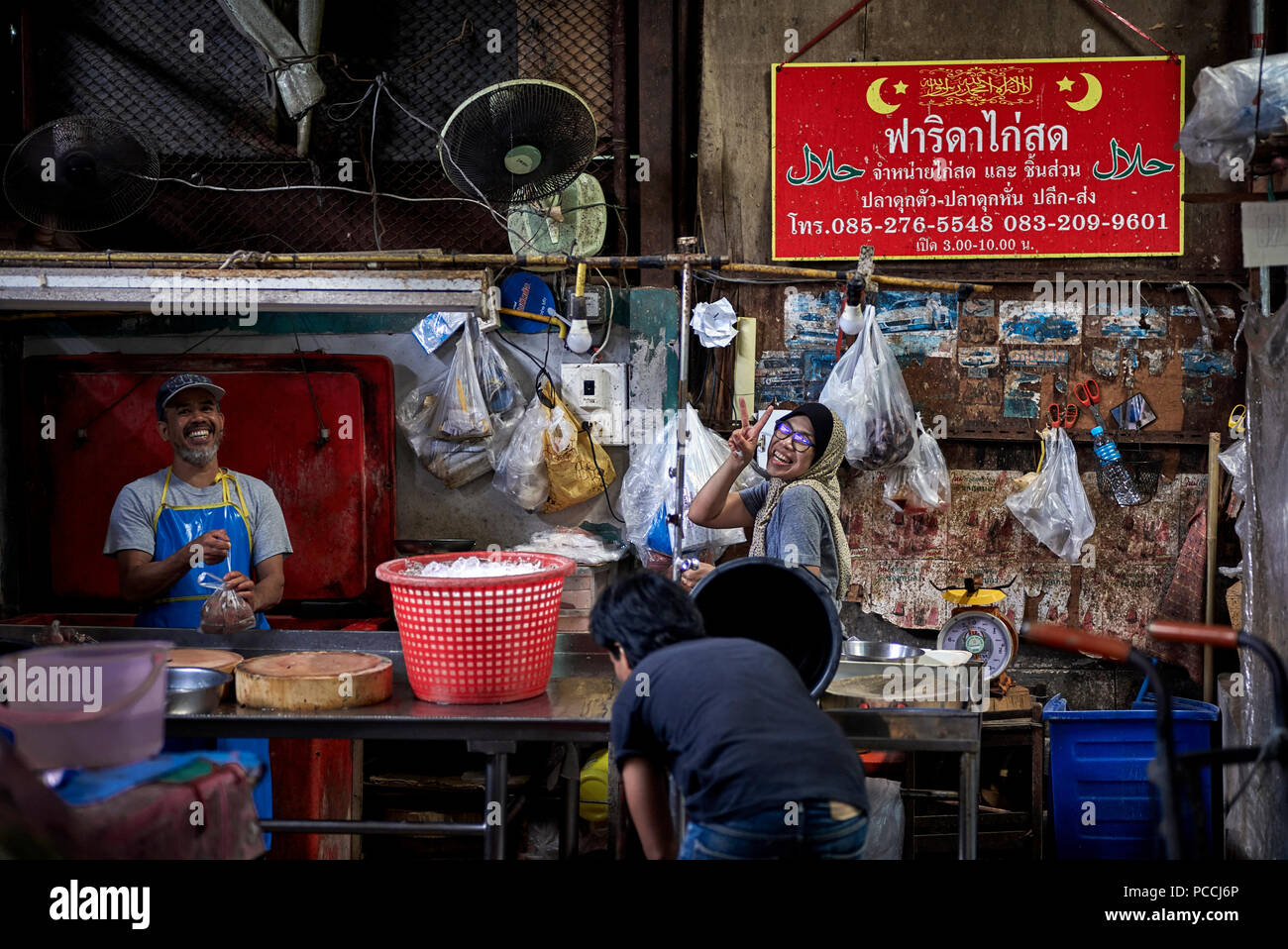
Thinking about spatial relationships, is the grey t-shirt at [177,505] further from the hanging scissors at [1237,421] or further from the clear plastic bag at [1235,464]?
the hanging scissors at [1237,421]

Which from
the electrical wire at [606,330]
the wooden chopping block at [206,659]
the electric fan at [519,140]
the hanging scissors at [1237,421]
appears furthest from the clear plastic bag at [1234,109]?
the wooden chopping block at [206,659]

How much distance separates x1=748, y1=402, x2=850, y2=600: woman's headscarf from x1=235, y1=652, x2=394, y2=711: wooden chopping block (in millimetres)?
1488

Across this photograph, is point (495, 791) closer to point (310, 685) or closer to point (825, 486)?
point (310, 685)

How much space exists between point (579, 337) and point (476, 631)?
8.14 feet

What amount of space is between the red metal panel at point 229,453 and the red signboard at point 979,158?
8.25ft

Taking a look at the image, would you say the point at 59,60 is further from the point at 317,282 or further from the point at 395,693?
the point at 395,693

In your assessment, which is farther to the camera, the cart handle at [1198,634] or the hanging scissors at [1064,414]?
the hanging scissors at [1064,414]

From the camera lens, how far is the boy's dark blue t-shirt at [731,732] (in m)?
2.24

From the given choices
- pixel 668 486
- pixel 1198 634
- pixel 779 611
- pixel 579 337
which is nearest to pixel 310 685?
pixel 779 611

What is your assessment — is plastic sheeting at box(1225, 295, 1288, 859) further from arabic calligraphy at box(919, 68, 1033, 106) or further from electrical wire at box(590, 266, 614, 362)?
electrical wire at box(590, 266, 614, 362)

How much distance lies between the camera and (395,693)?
126 inches

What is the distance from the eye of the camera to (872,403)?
4855 millimetres

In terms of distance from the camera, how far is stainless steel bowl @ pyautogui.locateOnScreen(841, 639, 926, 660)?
3686 millimetres
